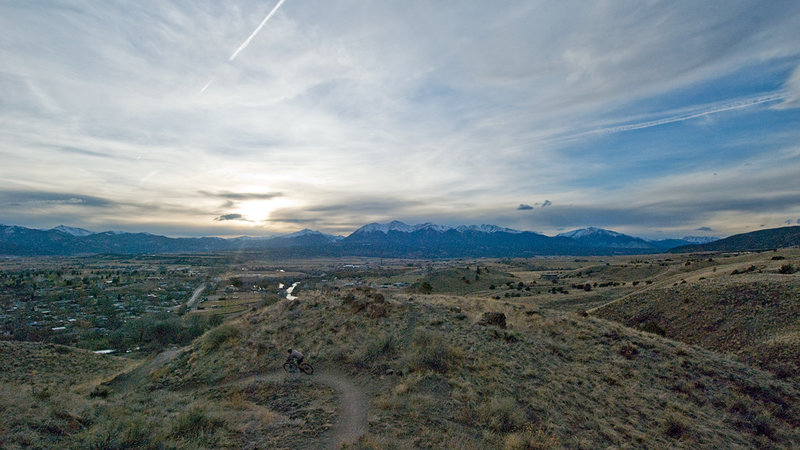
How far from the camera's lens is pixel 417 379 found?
47.1 feet

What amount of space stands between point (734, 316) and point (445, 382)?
25.5 meters

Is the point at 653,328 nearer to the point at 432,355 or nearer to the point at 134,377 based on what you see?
the point at 432,355

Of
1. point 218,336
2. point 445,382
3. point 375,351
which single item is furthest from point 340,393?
point 218,336

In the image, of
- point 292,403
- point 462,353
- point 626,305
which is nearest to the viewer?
point 292,403

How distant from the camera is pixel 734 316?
82.7 feet

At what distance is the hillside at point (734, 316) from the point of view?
2119 cm

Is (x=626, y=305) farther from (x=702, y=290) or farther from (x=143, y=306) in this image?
(x=143, y=306)

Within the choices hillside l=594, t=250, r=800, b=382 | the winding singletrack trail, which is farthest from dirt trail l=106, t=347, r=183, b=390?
hillside l=594, t=250, r=800, b=382

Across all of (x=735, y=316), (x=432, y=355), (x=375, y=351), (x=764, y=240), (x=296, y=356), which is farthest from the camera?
(x=764, y=240)

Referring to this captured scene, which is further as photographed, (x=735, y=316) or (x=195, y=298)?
(x=195, y=298)

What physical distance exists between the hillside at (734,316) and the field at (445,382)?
0.13 meters

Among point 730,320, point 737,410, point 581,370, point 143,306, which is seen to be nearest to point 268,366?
point 581,370

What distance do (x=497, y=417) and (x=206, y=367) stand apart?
55.4ft

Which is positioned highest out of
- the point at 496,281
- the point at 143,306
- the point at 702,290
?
the point at 702,290
